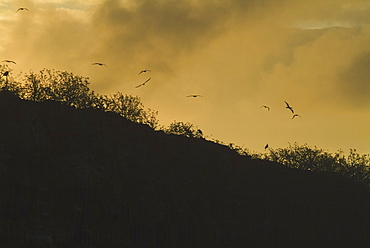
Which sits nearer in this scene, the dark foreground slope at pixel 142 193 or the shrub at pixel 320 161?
the dark foreground slope at pixel 142 193

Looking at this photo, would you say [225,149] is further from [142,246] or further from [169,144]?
[142,246]

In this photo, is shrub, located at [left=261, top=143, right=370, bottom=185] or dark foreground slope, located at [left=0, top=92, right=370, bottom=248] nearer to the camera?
dark foreground slope, located at [left=0, top=92, right=370, bottom=248]

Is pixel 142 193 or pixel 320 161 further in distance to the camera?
pixel 320 161

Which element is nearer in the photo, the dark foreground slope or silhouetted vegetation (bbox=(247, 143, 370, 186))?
the dark foreground slope

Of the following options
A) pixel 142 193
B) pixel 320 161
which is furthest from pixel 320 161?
pixel 142 193

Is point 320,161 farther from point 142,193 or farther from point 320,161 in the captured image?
point 142,193

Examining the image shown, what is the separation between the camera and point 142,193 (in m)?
33.6

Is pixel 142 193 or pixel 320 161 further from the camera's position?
pixel 320 161

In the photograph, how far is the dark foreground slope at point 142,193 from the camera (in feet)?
90.8

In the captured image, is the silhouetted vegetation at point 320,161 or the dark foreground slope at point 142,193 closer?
the dark foreground slope at point 142,193

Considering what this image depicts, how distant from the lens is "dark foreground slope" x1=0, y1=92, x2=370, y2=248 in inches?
1090

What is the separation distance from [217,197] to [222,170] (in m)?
4.74

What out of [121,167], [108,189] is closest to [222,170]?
[121,167]

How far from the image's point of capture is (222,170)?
1684 inches
